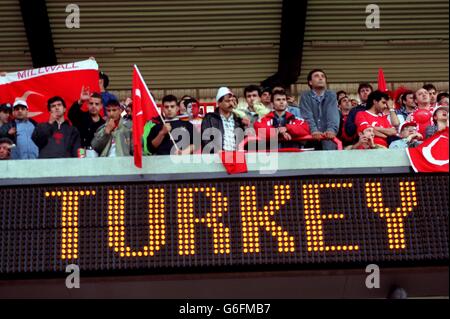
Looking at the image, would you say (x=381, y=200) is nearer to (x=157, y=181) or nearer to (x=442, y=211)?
(x=442, y=211)

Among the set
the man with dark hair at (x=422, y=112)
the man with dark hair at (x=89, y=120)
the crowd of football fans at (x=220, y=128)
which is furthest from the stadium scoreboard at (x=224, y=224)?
the man with dark hair at (x=422, y=112)

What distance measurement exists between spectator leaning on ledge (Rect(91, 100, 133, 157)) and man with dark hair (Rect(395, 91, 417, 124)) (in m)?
4.11

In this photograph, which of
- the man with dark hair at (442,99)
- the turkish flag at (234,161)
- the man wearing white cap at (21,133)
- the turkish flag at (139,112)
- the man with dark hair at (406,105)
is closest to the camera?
the turkish flag at (234,161)

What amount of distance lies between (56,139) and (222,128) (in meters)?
1.75

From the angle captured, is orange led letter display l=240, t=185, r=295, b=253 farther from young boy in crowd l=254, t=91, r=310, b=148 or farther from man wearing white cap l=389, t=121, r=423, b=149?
man wearing white cap l=389, t=121, r=423, b=149

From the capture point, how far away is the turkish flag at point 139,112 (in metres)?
8.62

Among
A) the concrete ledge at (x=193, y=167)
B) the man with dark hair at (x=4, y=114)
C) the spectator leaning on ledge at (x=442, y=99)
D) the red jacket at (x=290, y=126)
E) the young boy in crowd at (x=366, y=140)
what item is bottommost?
the concrete ledge at (x=193, y=167)

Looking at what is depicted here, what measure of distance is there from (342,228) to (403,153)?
42.1 inches

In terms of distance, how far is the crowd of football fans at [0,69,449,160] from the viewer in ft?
30.8

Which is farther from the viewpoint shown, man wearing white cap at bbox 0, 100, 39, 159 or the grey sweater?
man wearing white cap at bbox 0, 100, 39, 159

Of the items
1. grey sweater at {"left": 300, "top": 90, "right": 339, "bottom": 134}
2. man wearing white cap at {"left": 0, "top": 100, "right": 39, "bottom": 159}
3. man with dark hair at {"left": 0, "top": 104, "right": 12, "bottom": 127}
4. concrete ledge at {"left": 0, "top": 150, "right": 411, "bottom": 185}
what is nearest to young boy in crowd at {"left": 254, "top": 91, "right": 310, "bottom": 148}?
grey sweater at {"left": 300, "top": 90, "right": 339, "bottom": 134}

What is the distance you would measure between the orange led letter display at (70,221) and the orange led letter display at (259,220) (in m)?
1.40

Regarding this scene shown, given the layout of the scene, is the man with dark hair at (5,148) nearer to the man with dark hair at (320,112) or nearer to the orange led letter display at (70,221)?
the orange led letter display at (70,221)
